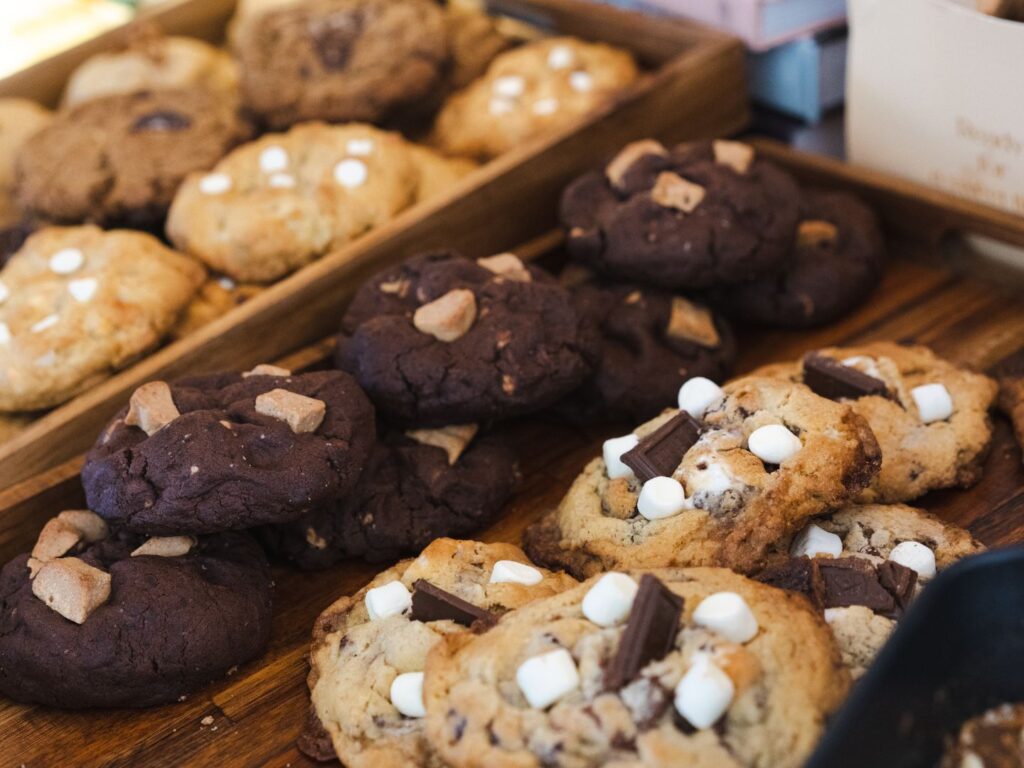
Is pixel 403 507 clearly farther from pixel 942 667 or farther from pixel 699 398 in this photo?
pixel 942 667

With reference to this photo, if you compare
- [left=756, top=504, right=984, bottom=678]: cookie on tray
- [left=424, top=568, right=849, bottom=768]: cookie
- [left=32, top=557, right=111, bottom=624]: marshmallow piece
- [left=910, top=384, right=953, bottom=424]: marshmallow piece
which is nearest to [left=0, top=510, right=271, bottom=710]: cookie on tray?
[left=32, top=557, right=111, bottom=624]: marshmallow piece

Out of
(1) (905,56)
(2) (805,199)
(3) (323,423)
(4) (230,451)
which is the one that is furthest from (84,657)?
(1) (905,56)

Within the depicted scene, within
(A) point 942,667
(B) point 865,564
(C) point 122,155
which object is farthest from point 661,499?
(C) point 122,155

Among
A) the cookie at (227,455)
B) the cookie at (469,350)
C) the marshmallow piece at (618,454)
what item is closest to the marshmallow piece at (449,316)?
the cookie at (469,350)

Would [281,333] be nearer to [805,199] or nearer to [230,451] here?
[230,451]

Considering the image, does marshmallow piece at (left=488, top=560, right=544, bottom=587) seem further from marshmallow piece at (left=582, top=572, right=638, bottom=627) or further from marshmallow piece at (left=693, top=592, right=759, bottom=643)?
marshmallow piece at (left=693, top=592, right=759, bottom=643)

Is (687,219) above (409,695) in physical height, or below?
above
